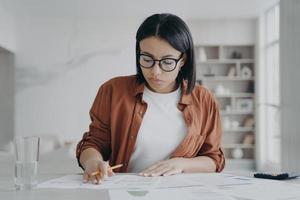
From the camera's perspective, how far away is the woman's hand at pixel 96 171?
4.58 ft

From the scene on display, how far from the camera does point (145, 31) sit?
1.60 metres

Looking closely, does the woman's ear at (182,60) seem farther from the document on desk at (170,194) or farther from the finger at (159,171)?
the document on desk at (170,194)

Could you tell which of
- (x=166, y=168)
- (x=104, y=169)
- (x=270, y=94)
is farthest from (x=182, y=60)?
(x=270, y=94)

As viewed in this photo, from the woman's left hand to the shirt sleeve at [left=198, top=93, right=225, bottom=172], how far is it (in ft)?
0.53

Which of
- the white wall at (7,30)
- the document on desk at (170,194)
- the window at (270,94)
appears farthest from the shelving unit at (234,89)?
the document on desk at (170,194)

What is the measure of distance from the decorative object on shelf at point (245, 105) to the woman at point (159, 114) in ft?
21.8

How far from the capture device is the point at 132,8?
7344mm

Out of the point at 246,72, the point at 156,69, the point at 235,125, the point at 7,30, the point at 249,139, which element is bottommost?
the point at 249,139

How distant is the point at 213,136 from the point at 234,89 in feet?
22.2

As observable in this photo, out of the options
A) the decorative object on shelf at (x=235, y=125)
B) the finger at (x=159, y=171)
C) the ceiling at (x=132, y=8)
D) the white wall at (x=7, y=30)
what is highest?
the ceiling at (x=132, y=8)

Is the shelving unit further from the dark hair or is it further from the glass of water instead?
the glass of water

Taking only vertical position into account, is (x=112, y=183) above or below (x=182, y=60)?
below

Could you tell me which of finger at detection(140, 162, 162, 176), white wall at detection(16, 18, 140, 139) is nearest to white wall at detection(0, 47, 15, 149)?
white wall at detection(16, 18, 140, 139)

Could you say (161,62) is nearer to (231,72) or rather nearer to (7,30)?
(7,30)
